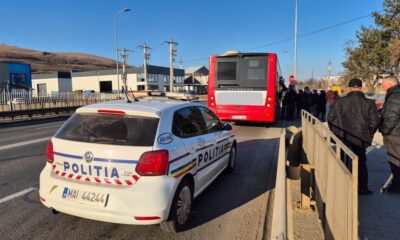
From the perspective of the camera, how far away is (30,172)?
650cm

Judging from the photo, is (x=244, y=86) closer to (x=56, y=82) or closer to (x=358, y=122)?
(x=358, y=122)

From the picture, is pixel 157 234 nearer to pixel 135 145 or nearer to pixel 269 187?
pixel 135 145

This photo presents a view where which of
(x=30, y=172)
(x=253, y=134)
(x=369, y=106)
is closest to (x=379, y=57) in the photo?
(x=253, y=134)

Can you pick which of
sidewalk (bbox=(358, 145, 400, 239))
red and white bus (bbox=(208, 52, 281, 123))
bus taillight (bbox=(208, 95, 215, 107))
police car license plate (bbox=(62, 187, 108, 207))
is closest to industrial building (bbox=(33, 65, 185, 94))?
bus taillight (bbox=(208, 95, 215, 107))

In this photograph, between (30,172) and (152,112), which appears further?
(30,172)

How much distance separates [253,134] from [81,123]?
8.78m

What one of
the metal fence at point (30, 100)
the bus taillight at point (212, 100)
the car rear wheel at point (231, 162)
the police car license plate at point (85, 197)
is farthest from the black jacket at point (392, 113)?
the metal fence at point (30, 100)

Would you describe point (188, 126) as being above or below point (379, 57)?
below

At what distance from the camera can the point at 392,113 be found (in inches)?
205

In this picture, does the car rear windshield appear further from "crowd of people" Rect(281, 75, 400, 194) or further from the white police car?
"crowd of people" Rect(281, 75, 400, 194)

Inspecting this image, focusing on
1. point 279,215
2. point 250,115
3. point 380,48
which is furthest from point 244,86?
point 380,48

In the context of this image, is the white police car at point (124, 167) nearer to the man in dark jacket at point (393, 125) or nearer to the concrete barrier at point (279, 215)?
the concrete barrier at point (279, 215)

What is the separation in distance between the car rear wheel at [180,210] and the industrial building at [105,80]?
7360 cm

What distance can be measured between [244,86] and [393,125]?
7.96m
